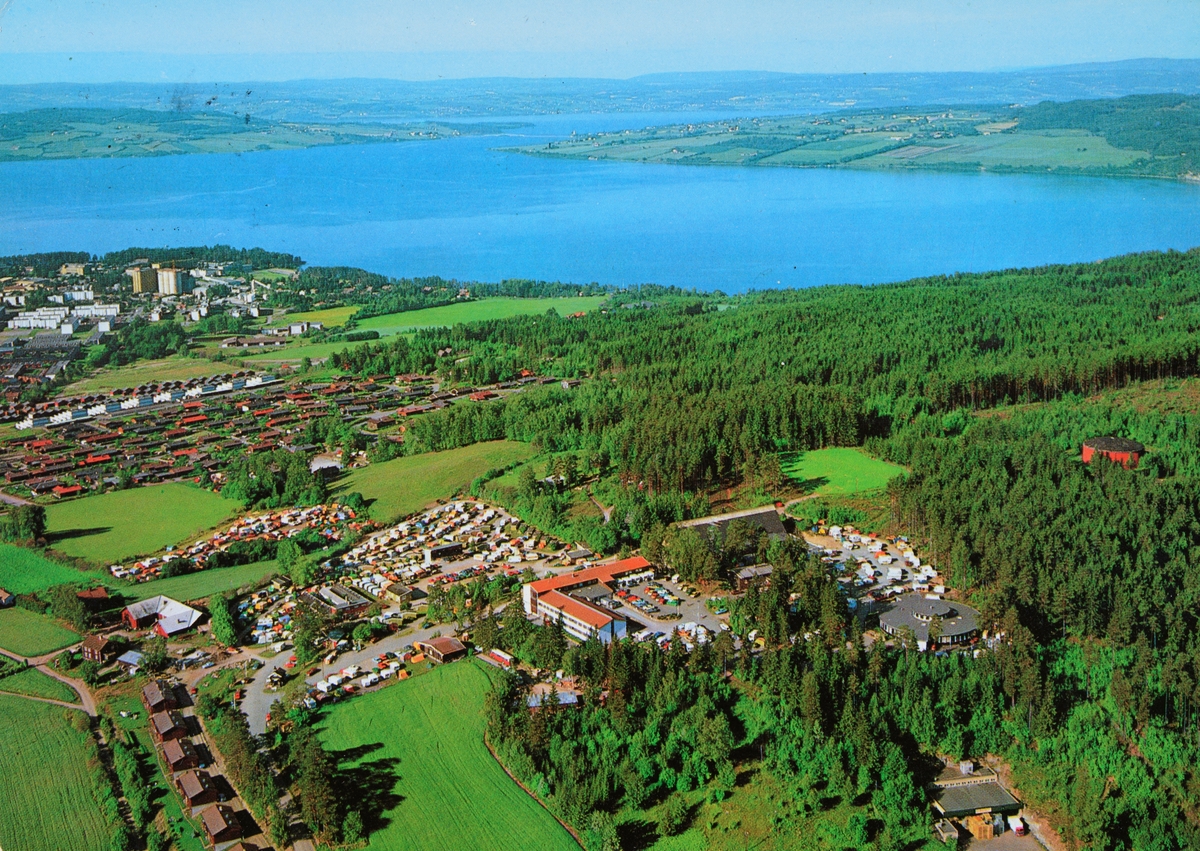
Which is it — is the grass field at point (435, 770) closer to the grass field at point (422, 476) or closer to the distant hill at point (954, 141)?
the grass field at point (422, 476)

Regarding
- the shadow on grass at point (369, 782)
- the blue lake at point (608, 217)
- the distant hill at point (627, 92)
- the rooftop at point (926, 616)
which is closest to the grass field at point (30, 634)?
the shadow on grass at point (369, 782)

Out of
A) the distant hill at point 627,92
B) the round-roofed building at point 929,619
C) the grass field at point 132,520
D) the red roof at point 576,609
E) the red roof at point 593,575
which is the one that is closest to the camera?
the round-roofed building at point 929,619

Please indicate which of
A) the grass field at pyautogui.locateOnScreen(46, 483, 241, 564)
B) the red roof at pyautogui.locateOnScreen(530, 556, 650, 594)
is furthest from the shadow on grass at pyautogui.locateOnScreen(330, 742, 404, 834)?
the grass field at pyautogui.locateOnScreen(46, 483, 241, 564)

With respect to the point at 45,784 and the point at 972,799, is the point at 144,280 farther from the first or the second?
the point at 972,799

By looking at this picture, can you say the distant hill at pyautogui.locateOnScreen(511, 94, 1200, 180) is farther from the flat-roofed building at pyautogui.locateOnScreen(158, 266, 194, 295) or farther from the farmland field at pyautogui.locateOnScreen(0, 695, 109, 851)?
the farmland field at pyautogui.locateOnScreen(0, 695, 109, 851)

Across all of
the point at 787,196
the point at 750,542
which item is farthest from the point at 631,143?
the point at 750,542

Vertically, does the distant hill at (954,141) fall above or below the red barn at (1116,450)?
above

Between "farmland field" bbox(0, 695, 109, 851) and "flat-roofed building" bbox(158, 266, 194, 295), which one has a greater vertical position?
"flat-roofed building" bbox(158, 266, 194, 295)
